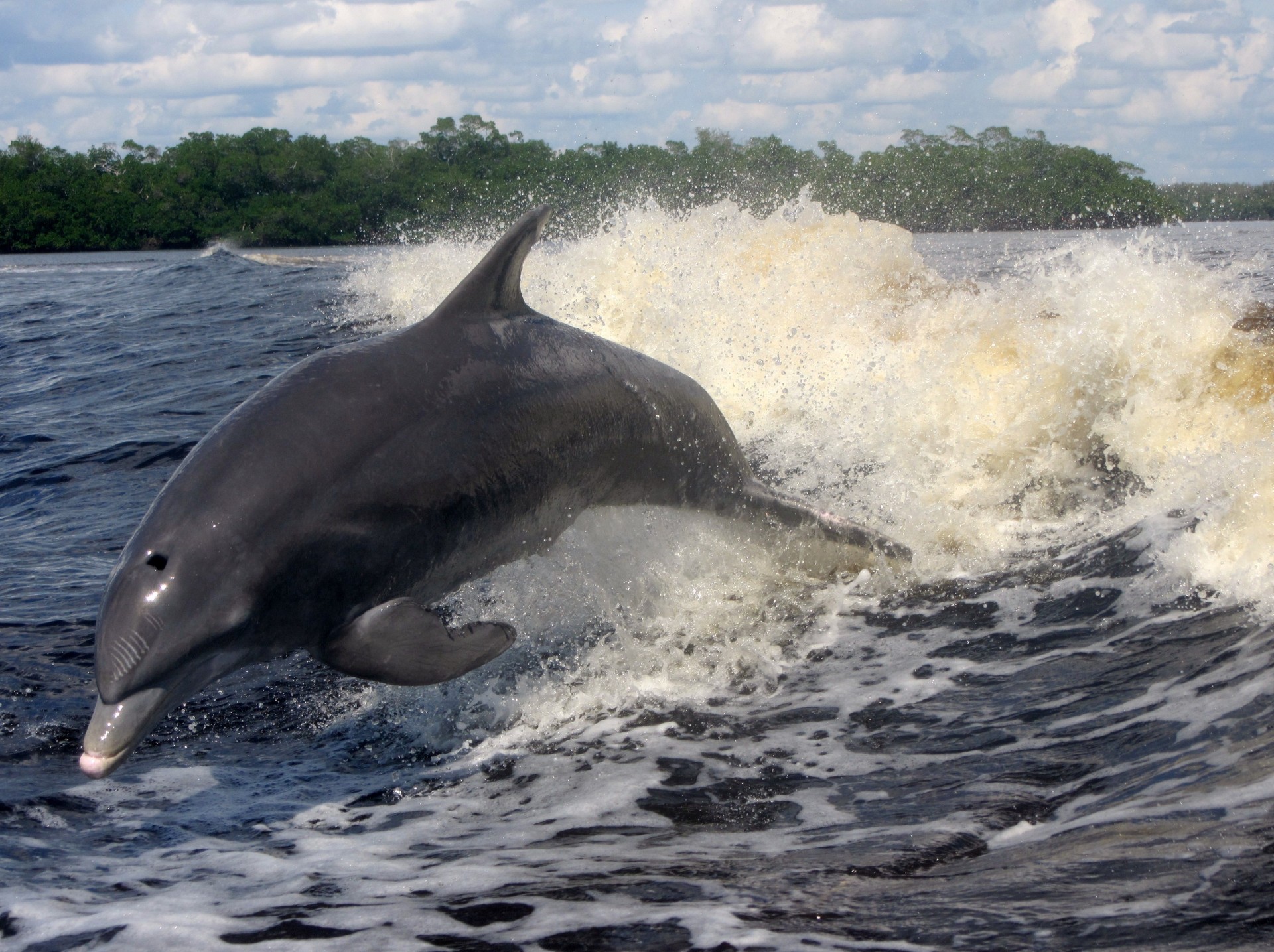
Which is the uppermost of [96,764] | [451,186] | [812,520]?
[451,186]

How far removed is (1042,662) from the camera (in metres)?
6.05

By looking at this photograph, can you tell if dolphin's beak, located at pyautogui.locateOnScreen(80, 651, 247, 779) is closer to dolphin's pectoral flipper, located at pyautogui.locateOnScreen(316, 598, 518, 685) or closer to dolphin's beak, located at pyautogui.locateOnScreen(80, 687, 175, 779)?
dolphin's beak, located at pyautogui.locateOnScreen(80, 687, 175, 779)

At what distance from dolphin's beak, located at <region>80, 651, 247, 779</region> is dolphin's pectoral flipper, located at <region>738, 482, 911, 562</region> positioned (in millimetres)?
4039

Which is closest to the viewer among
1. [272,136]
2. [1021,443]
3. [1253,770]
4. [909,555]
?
[1253,770]

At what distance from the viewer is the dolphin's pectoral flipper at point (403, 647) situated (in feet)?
15.3

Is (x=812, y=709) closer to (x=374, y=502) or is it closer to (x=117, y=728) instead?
(x=374, y=502)

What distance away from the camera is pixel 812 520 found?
7.92 m

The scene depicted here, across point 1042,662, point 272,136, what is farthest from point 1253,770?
point 272,136

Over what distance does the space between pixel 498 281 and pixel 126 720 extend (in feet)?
8.80

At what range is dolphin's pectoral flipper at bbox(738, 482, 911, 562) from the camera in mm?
7699

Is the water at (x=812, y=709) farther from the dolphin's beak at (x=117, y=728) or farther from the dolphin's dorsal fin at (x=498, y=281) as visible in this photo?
the dolphin's dorsal fin at (x=498, y=281)

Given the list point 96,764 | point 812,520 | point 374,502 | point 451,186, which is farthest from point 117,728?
point 451,186

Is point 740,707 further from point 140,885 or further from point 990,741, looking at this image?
point 140,885

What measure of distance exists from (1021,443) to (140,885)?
7844 mm
